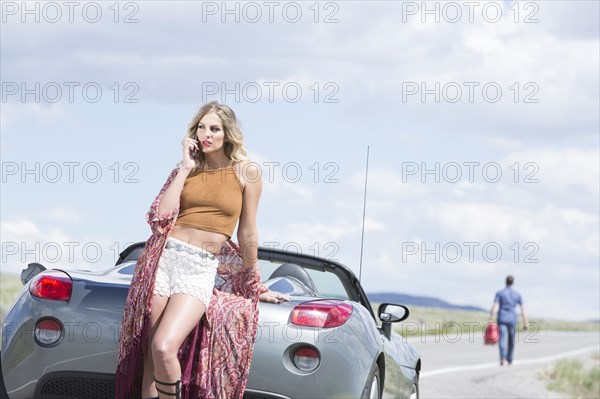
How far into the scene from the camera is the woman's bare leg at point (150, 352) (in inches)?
261

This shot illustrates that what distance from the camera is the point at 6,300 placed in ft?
111

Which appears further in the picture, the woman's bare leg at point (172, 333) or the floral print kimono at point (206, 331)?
the floral print kimono at point (206, 331)

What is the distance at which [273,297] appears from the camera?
7.22m

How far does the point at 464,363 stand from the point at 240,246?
17.8 m

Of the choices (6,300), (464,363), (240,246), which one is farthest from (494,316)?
(240,246)

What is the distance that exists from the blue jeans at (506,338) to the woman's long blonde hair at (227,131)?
661 inches

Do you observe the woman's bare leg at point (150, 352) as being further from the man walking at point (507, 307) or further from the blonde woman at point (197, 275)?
the man walking at point (507, 307)

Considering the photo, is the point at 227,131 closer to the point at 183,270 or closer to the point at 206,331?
the point at 183,270

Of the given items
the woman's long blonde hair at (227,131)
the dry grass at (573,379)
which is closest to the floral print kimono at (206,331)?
the woman's long blonde hair at (227,131)

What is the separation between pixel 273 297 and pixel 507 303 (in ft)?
53.3

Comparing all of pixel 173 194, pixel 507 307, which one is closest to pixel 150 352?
pixel 173 194

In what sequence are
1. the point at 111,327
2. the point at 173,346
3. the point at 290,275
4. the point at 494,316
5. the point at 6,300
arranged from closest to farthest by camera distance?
the point at 173,346 → the point at 111,327 → the point at 290,275 → the point at 494,316 → the point at 6,300

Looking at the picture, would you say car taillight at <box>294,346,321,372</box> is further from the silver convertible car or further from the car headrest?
the car headrest

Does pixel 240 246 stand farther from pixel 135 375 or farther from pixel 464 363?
pixel 464 363
